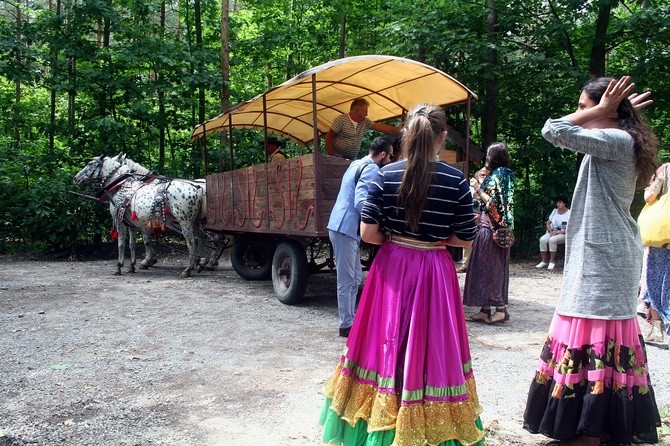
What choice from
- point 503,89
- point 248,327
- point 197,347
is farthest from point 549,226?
point 197,347

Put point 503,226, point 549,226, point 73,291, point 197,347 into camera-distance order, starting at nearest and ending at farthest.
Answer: point 197,347 → point 503,226 → point 73,291 → point 549,226

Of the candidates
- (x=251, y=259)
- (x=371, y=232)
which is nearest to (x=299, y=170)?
(x=251, y=259)

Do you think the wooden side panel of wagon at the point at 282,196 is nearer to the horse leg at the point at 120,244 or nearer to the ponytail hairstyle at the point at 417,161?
the horse leg at the point at 120,244

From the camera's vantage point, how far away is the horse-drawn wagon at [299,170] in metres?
6.48

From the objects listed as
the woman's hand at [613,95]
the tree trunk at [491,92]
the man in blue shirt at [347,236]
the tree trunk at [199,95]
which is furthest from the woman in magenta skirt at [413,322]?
the tree trunk at [199,95]

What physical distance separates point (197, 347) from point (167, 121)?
1023cm

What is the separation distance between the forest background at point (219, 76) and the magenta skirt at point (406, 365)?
9.99 metres

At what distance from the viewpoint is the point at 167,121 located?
47.1 ft

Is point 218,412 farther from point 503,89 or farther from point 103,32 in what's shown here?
point 103,32

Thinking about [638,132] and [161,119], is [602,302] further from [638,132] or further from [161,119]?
[161,119]

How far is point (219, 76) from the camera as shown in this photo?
13320mm

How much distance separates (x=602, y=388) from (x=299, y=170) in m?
4.51

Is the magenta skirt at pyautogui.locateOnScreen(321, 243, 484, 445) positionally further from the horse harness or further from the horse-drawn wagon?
the horse harness

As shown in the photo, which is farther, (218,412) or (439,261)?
(218,412)
